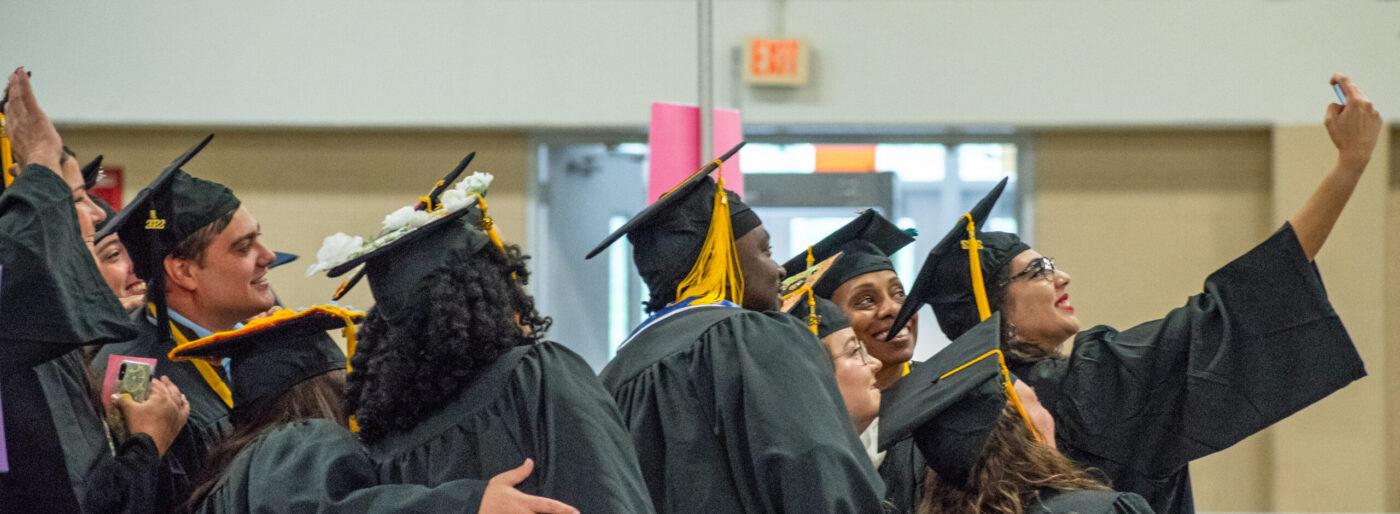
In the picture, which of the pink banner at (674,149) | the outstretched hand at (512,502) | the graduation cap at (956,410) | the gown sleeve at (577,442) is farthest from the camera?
the pink banner at (674,149)

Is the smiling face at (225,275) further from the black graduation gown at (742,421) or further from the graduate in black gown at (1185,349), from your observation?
the graduate in black gown at (1185,349)

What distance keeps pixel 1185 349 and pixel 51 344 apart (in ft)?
7.72

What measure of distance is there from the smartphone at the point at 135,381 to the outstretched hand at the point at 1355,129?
2533 mm

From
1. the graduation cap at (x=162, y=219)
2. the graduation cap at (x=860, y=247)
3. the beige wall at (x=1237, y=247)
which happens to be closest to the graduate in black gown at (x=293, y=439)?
the graduation cap at (x=162, y=219)

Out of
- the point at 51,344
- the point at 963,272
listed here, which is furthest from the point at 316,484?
the point at 963,272

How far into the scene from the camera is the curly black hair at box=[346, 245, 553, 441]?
2.07 m

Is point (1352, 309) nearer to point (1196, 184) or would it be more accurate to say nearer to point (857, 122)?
point (1196, 184)

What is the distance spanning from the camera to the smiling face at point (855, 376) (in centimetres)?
294

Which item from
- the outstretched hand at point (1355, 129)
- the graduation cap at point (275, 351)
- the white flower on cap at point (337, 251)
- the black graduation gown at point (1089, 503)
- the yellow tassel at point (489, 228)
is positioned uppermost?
the outstretched hand at point (1355, 129)

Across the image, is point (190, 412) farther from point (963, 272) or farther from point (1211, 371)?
point (1211, 371)

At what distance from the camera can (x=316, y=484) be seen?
2037mm

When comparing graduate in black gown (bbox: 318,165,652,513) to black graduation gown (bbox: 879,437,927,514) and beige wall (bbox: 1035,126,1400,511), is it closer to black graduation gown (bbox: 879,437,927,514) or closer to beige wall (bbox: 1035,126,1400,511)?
black graduation gown (bbox: 879,437,927,514)

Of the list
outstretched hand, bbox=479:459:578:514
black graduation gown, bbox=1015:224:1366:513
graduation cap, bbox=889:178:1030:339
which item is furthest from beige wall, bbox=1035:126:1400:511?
outstretched hand, bbox=479:459:578:514

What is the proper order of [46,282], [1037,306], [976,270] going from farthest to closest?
[1037,306], [976,270], [46,282]
